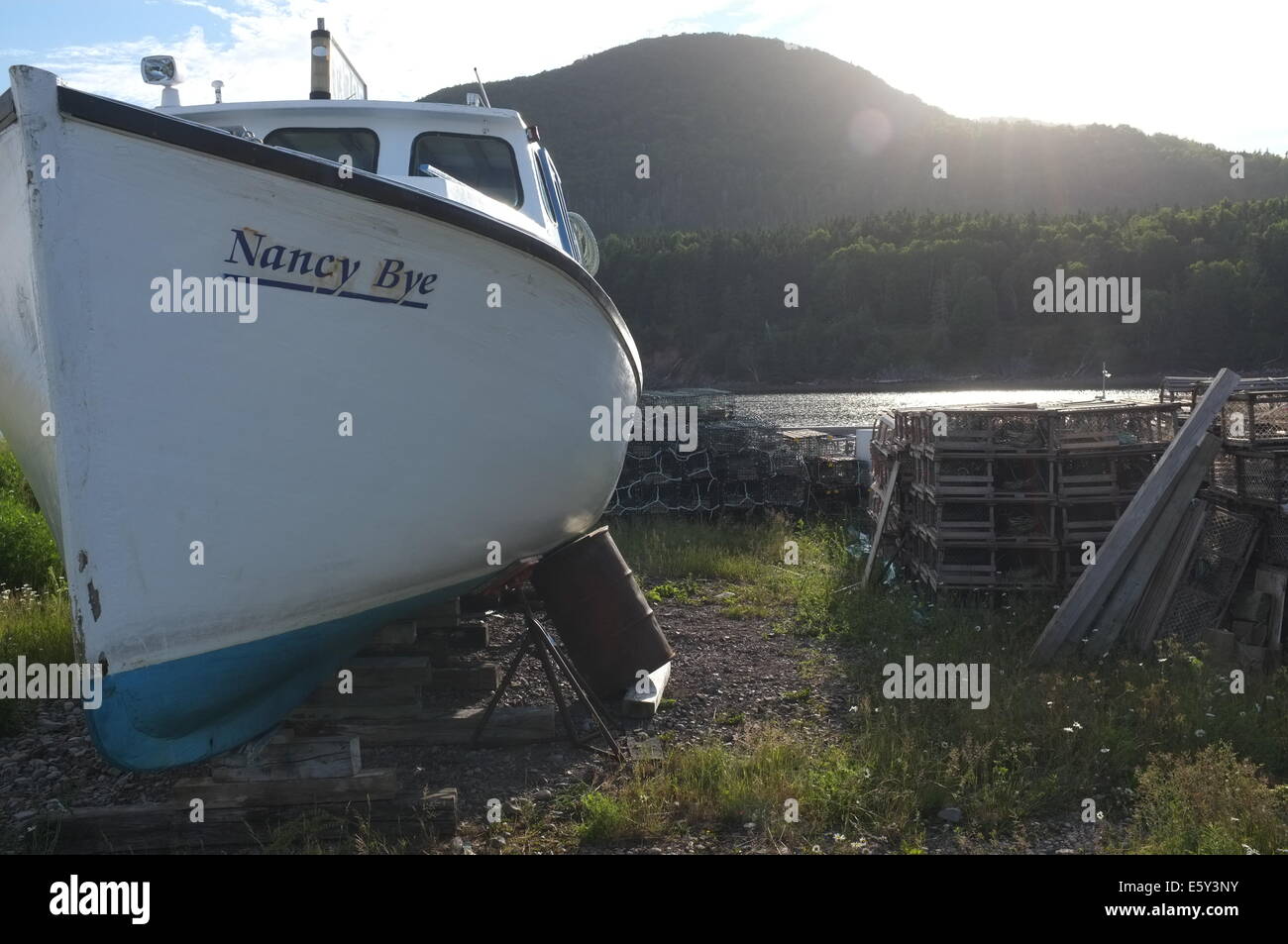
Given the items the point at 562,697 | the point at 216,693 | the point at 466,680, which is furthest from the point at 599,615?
the point at 216,693

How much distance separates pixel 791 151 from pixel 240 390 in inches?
7317

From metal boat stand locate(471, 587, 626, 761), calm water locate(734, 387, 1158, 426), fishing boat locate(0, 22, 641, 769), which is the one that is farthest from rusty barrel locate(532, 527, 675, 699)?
calm water locate(734, 387, 1158, 426)

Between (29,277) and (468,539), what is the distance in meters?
2.17

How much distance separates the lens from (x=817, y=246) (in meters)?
102

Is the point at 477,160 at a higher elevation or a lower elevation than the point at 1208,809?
higher

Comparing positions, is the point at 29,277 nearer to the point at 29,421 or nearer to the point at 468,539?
the point at 29,421

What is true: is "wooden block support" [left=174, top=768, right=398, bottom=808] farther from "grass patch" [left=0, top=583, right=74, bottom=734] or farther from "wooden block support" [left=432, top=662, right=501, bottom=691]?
"grass patch" [left=0, top=583, right=74, bottom=734]

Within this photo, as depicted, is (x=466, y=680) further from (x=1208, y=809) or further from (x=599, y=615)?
(x=1208, y=809)

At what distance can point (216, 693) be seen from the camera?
155 inches

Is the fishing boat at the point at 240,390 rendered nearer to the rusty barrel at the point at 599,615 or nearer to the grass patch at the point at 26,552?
the rusty barrel at the point at 599,615

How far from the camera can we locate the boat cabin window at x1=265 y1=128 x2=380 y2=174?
5898mm

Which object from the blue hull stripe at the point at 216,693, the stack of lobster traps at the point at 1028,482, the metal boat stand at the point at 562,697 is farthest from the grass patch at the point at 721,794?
the stack of lobster traps at the point at 1028,482

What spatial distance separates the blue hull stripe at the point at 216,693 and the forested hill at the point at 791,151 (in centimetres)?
13902
